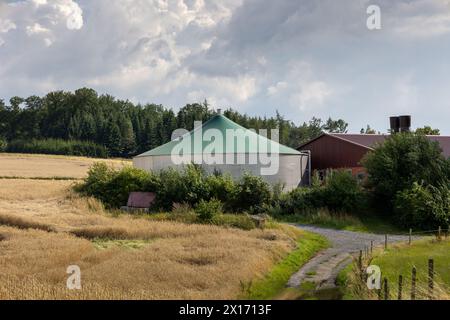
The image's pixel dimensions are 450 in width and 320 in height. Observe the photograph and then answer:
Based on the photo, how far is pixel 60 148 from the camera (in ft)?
309

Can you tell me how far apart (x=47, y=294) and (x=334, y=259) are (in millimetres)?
9493

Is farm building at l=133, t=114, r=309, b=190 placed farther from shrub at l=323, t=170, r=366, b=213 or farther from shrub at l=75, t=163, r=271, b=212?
shrub at l=323, t=170, r=366, b=213

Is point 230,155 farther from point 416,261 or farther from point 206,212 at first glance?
point 416,261

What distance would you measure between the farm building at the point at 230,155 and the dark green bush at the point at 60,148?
197 ft

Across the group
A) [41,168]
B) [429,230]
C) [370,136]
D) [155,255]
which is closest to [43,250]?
[155,255]

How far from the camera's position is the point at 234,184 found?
95.1 ft

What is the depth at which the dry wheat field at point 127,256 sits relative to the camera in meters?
11.3

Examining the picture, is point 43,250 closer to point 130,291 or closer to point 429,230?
point 130,291

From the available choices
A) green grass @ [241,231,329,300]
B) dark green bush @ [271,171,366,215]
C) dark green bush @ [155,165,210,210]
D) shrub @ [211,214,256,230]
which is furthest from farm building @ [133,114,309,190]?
green grass @ [241,231,329,300]

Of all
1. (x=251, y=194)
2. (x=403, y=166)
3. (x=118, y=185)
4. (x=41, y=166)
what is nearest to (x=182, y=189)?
(x=251, y=194)

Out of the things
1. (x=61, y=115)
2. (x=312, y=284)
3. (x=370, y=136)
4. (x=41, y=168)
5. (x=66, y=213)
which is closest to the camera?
(x=312, y=284)

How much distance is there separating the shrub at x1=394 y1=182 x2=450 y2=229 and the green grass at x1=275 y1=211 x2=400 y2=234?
2.79 feet

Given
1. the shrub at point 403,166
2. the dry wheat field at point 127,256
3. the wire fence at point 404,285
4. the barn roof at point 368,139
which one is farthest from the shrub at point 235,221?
the barn roof at point 368,139

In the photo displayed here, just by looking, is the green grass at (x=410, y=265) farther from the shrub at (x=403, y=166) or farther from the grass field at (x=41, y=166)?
the grass field at (x=41, y=166)
